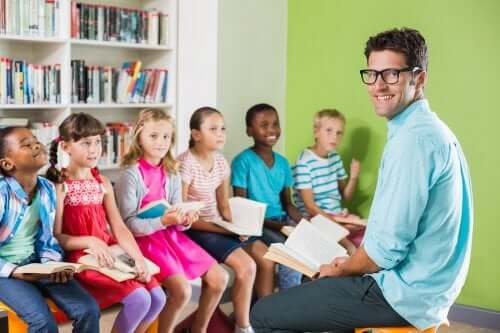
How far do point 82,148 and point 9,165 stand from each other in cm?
33

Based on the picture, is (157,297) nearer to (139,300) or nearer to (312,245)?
(139,300)

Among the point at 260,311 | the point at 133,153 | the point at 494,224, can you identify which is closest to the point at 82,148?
the point at 133,153

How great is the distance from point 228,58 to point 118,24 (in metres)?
0.72

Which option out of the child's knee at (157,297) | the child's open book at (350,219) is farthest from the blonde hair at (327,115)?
the child's knee at (157,297)

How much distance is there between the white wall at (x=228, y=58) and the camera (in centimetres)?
376

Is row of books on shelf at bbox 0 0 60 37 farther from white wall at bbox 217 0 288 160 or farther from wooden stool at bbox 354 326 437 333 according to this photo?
wooden stool at bbox 354 326 437 333

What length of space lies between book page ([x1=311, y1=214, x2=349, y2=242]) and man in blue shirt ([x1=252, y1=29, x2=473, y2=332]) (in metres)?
1.24

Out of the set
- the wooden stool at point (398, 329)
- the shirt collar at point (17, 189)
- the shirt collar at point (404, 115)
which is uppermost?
the shirt collar at point (404, 115)

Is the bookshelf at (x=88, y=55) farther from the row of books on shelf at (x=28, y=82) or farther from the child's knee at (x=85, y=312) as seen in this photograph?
the child's knee at (x=85, y=312)

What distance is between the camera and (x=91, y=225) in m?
2.83

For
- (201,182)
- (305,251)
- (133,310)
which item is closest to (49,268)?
(133,310)

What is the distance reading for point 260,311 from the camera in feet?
7.45

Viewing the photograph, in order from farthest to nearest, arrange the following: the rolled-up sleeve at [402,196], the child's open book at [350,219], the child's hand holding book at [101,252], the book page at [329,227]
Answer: the child's open book at [350,219], the book page at [329,227], the child's hand holding book at [101,252], the rolled-up sleeve at [402,196]

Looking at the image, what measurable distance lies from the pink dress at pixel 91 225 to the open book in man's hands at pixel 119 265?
6cm
